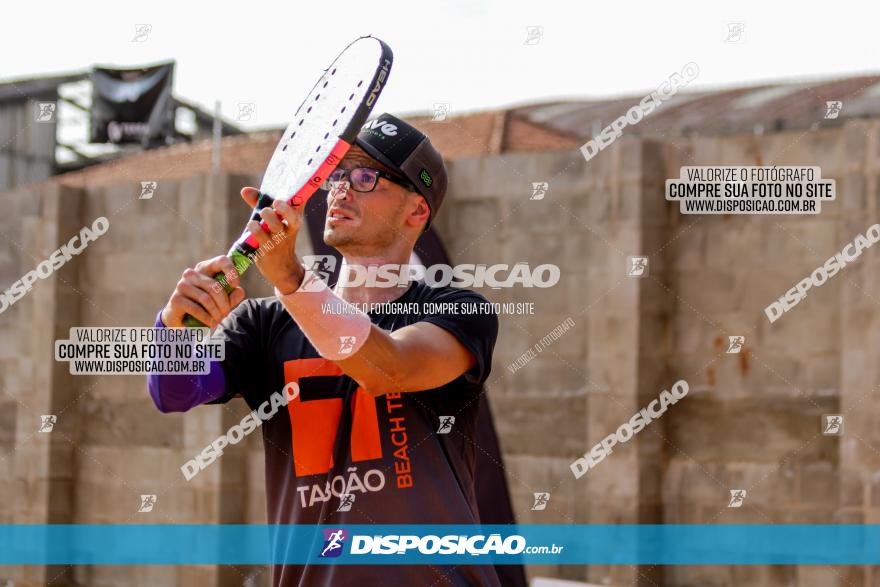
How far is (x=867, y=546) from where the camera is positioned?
11.2 meters

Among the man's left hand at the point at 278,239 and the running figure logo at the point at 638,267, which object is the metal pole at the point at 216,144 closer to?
the running figure logo at the point at 638,267

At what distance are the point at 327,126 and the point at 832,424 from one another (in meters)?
9.21

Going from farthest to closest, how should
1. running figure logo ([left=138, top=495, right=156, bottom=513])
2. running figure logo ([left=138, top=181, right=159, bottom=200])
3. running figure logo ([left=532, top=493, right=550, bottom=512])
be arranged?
running figure logo ([left=138, top=181, right=159, bottom=200]) → running figure logo ([left=138, top=495, right=156, bottom=513]) → running figure logo ([left=532, top=493, right=550, bottom=512])

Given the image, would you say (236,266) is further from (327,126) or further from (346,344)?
(327,126)

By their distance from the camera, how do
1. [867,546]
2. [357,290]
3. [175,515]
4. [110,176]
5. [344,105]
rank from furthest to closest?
[110,176], [175,515], [867,546], [357,290], [344,105]

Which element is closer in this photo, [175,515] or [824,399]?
[824,399]

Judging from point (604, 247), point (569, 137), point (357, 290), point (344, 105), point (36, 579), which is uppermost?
point (569, 137)

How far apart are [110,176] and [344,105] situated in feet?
56.5

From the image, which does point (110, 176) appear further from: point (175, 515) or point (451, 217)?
point (451, 217)

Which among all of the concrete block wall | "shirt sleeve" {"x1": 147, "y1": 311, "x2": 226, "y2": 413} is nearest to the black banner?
the concrete block wall

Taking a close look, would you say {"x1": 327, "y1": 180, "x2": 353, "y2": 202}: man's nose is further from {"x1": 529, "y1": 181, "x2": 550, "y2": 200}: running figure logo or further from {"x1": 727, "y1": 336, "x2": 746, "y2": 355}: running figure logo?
{"x1": 529, "y1": 181, "x2": 550, "y2": 200}: running figure logo

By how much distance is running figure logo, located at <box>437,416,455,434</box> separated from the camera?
396cm

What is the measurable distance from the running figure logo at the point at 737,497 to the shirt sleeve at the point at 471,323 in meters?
8.70

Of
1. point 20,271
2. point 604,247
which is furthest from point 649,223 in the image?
point 20,271
